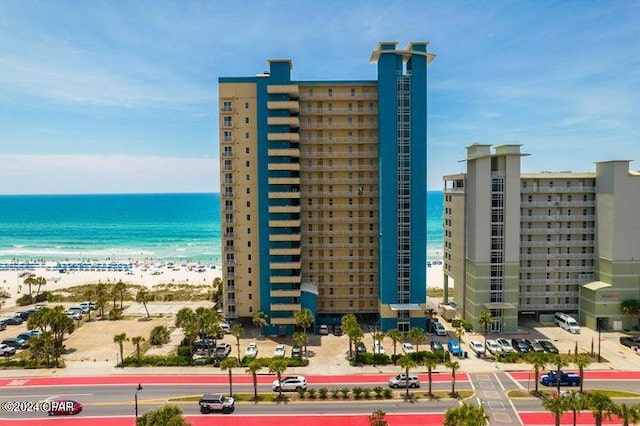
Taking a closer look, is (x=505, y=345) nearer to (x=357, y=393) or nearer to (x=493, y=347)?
(x=493, y=347)

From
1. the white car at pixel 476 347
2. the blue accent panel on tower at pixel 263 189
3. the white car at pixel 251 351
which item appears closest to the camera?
the white car at pixel 476 347

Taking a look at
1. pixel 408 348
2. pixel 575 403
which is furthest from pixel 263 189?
pixel 575 403

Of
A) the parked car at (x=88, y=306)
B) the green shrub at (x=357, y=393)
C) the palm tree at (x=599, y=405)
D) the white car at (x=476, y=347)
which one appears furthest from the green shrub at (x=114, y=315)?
the palm tree at (x=599, y=405)

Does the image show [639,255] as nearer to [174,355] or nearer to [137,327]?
[174,355]

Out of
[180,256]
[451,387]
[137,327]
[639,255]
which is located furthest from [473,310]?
[180,256]

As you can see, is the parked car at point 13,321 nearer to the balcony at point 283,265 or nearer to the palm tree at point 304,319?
the balcony at point 283,265

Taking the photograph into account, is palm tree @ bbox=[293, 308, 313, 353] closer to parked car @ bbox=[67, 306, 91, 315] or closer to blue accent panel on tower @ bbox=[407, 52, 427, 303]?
blue accent panel on tower @ bbox=[407, 52, 427, 303]
